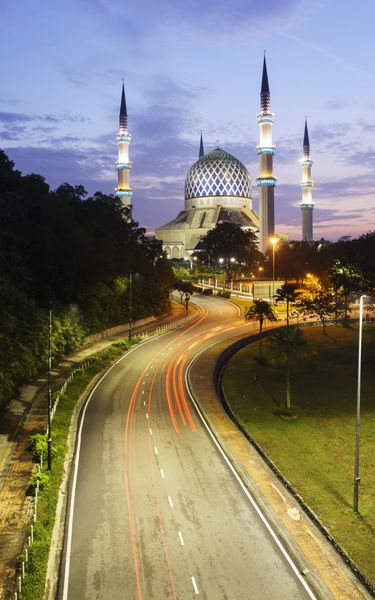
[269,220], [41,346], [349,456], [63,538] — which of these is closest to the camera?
[63,538]

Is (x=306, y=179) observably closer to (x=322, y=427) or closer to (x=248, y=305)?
(x=248, y=305)

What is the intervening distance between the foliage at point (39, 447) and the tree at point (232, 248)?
86.8 m

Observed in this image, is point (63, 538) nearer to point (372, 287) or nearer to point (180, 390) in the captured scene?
point (180, 390)

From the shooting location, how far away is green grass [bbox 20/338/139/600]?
1947 centimetres

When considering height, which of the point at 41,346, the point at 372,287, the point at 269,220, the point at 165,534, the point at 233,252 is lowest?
the point at 165,534

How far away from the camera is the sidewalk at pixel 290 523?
64.3ft

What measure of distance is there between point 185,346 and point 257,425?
26.0 m

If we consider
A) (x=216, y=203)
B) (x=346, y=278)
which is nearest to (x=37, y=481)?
(x=346, y=278)

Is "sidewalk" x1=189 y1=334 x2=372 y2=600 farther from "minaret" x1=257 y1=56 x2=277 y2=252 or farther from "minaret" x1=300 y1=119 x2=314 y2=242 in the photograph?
"minaret" x1=300 y1=119 x2=314 y2=242

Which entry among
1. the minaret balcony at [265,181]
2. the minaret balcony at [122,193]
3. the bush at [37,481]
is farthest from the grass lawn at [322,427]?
the minaret balcony at [122,193]

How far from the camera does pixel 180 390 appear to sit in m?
45.8

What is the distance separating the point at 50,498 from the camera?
84.4 ft

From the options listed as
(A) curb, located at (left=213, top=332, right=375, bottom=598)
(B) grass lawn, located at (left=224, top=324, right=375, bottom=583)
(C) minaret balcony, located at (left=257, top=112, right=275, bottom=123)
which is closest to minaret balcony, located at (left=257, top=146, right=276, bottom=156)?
(C) minaret balcony, located at (left=257, top=112, right=275, bottom=123)

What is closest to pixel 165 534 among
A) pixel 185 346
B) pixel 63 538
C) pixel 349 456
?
pixel 63 538
